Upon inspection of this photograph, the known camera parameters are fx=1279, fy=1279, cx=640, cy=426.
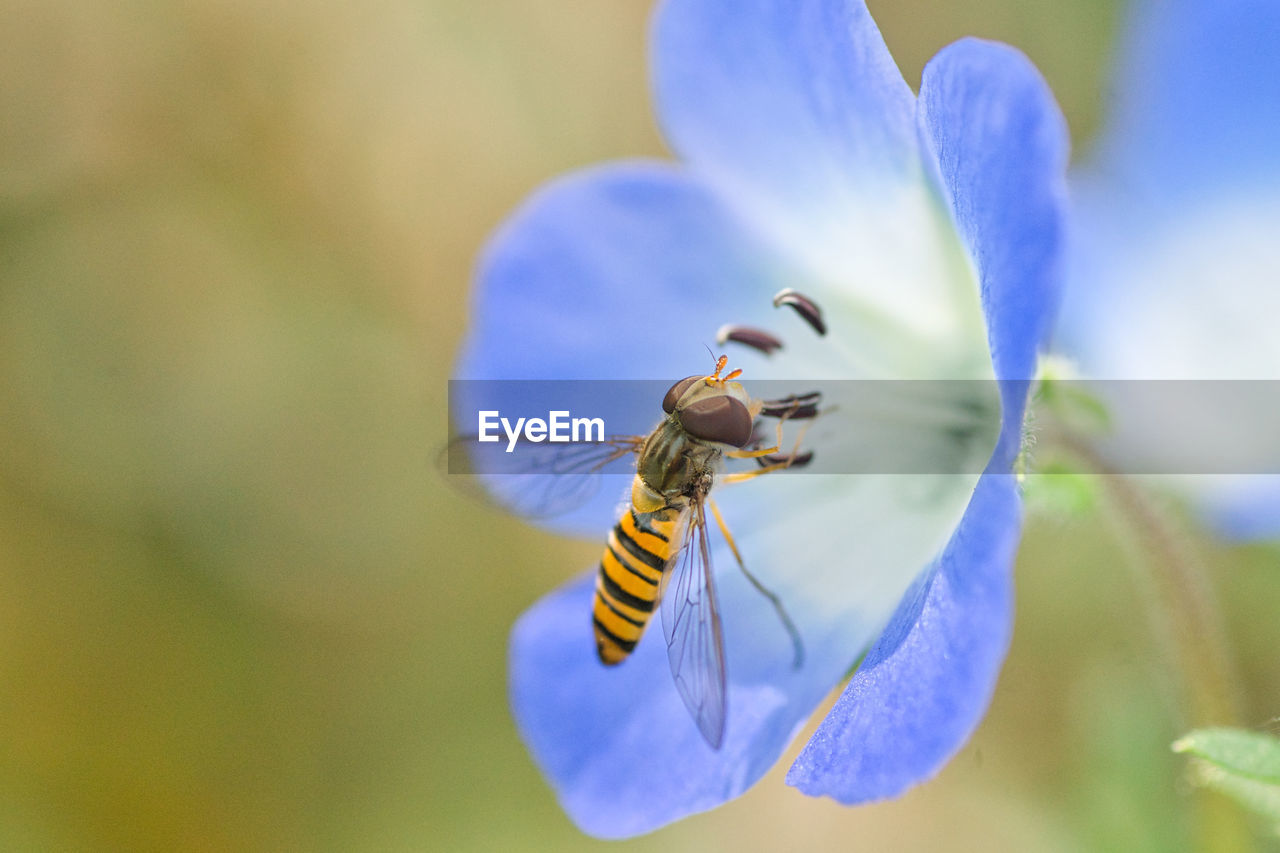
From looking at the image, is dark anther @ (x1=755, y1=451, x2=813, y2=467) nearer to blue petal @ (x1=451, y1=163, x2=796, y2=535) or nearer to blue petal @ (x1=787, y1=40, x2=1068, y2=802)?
blue petal @ (x1=451, y1=163, x2=796, y2=535)

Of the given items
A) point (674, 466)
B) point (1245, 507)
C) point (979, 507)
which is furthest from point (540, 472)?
point (1245, 507)

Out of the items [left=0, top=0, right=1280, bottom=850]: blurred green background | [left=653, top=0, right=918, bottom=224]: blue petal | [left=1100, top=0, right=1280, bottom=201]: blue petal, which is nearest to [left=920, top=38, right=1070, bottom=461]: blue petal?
[left=653, top=0, right=918, bottom=224]: blue petal

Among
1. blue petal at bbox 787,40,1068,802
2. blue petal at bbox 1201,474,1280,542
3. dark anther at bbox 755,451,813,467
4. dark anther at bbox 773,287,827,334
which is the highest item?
blue petal at bbox 1201,474,1280,542

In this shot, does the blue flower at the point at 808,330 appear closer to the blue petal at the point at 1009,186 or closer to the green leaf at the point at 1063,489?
the blue petal at the point at 1009,186

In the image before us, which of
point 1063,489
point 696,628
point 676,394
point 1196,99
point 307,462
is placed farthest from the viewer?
point 307,462

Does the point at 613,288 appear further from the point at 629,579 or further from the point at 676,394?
the point at 629,579

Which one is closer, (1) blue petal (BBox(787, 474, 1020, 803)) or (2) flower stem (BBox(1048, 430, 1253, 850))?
(1) blue petal (BBox(787, 474, 1020, 803))

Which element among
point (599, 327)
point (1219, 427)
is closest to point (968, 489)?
point (599, 327)

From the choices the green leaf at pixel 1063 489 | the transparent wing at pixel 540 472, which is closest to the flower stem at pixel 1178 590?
the green leaf at pixel 1063 489
